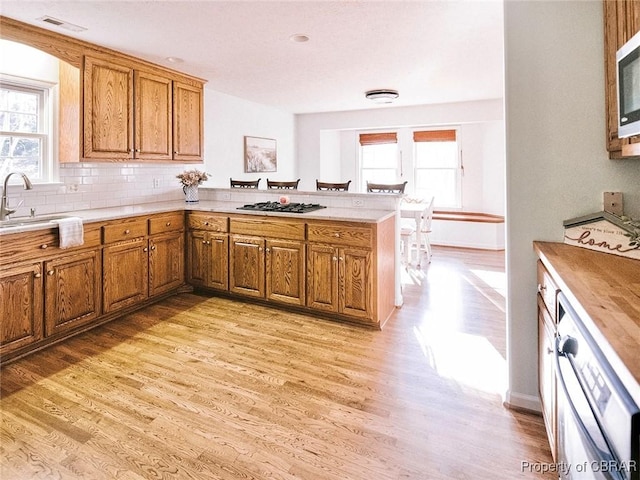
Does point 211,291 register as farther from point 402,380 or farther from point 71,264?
point 402,380

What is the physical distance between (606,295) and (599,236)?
75 cm

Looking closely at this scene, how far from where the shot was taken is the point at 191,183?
4293mm

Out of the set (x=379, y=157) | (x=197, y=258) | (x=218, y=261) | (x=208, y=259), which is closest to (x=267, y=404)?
(x=218, y=261)

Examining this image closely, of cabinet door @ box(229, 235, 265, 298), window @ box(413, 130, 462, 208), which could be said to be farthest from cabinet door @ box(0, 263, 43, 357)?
window @ box(413, 130, 462, 208)

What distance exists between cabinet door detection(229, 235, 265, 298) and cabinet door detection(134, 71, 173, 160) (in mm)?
1283

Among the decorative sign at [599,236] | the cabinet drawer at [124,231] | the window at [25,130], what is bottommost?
the decorative sign at [599,236]

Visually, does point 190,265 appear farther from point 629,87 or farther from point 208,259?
point 629,87

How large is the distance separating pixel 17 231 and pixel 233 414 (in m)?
1.92

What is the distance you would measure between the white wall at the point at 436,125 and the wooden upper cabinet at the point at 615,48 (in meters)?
4.59

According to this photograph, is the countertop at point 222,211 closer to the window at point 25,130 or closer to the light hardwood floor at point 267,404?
the window at point 25,130

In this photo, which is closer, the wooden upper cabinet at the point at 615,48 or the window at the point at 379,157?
the wooden upper cabinet at the point at 615,48

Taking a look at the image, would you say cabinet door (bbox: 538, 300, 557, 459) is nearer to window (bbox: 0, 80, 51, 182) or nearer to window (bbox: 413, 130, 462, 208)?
window (bbox: 0, 80, 51, 182)

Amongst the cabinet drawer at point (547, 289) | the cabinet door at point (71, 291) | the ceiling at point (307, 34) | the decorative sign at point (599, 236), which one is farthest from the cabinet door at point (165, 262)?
the decorative sign at point (599, 236)

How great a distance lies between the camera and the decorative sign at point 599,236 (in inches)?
64.4
